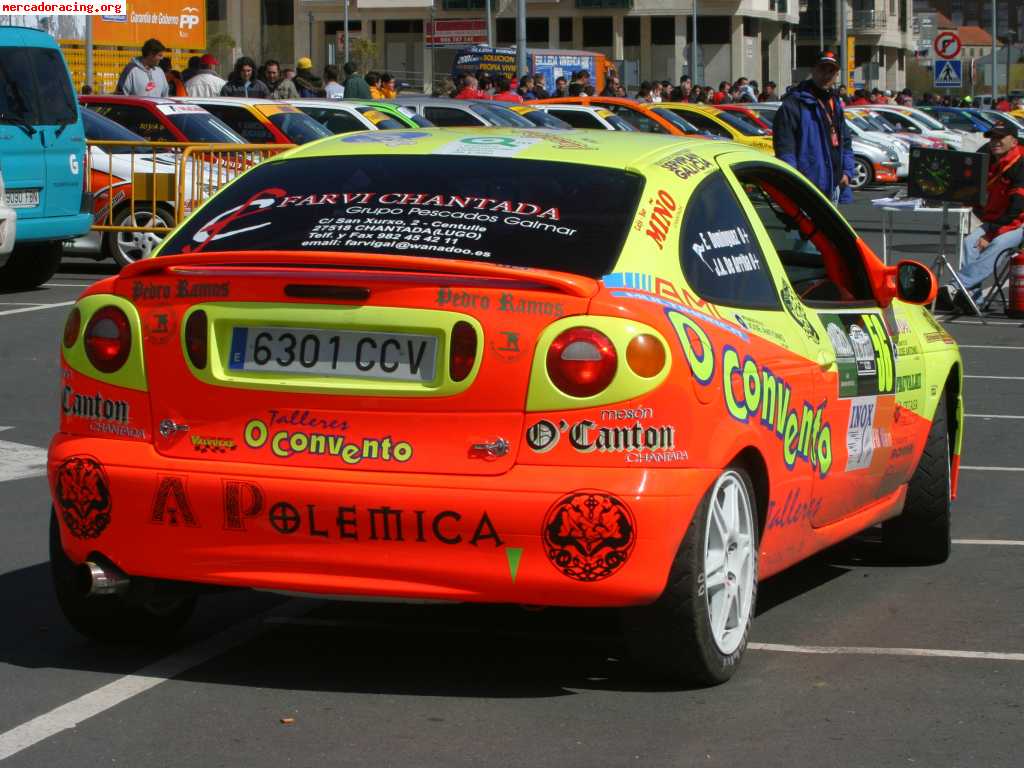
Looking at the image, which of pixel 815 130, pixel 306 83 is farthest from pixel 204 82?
pixel 815 130

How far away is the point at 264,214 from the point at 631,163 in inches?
40.4

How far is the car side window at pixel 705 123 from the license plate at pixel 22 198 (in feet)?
73.3

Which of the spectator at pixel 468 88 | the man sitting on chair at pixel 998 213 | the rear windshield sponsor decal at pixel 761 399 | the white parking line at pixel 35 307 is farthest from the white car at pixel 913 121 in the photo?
the rear windshield sponsor decal at pixel 761 399

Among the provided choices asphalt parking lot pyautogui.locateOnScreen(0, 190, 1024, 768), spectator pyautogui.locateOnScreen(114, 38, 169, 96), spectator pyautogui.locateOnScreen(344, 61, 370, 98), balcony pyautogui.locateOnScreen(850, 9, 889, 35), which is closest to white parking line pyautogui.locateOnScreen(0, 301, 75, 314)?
spectator pyautogui.locateOnScreen(114, 38, 169, 96)

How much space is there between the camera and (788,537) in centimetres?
582

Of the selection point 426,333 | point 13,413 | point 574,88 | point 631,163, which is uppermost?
point 574,88

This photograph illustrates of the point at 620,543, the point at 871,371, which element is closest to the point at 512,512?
the point at 620,543

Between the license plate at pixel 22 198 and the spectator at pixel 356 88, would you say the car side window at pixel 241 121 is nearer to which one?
the license plate at pixel 22 198

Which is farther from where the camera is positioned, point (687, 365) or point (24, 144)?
point (24, 144)

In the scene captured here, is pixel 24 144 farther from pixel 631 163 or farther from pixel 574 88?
pixel 574 88

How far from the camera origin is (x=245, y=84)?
2759 cm

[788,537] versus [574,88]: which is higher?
[574,88]

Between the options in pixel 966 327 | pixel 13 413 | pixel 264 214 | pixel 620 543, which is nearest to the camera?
pixel 620 543

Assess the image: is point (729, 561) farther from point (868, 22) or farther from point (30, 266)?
point (868, 22)
